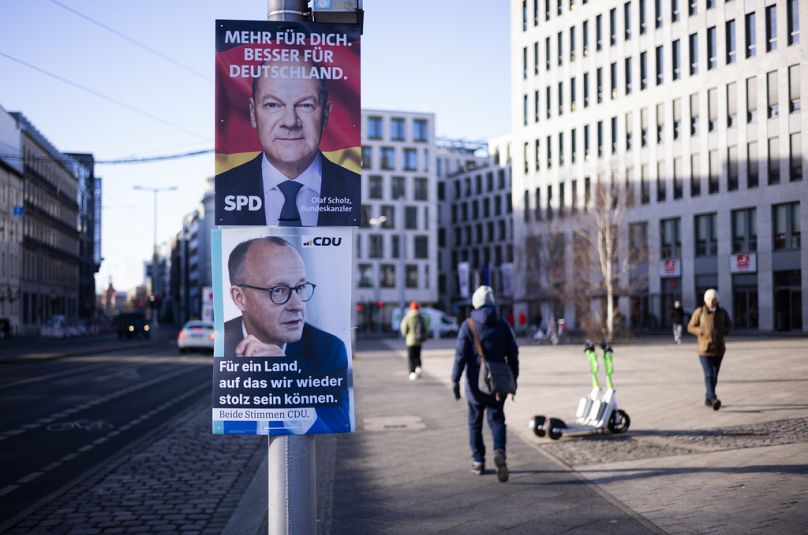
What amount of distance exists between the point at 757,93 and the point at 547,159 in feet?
76.1

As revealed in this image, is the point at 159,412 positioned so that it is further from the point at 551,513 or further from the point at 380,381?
the point at 551,513

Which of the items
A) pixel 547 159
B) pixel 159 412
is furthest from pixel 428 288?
pixel 159 412

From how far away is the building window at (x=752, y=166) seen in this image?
48.6 m

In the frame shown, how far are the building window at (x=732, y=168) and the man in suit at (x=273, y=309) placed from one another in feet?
165

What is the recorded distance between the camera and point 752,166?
49.1 metres

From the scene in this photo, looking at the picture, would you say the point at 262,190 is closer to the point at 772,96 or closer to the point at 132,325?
the point at 772,96

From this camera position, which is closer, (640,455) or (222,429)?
(222,429)

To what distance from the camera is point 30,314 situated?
87062 mm

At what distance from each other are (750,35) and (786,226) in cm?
1056

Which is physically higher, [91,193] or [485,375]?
[91,193]

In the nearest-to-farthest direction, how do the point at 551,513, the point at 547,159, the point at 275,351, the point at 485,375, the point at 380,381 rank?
the point at 275,351
the point at 551,513
the point at 485,375
the point at 380,381
the point at 547,159

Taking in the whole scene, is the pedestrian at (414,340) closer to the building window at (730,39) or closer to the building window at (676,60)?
the building window at (730,39)

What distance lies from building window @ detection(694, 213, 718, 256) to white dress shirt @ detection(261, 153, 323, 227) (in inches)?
2059

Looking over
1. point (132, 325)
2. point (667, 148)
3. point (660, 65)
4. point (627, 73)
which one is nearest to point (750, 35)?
point (660, 65)
